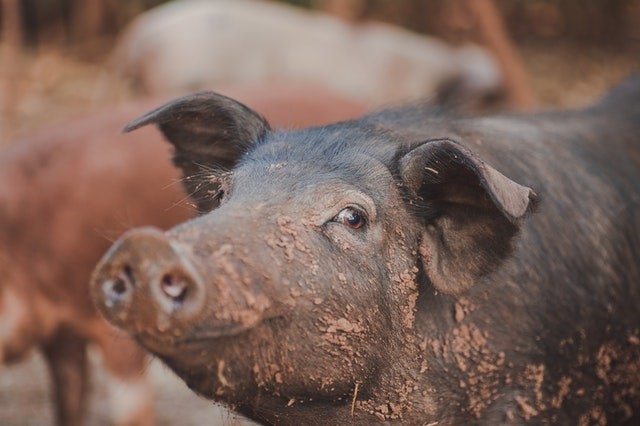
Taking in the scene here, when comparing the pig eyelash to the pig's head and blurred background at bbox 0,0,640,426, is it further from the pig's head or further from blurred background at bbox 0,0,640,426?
blurred background at bbox 0,0,640,426

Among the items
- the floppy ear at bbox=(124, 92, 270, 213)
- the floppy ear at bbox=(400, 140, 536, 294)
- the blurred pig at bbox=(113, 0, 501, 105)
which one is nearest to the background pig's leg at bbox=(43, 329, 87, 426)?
the floppy ear at bbox=(124, 92, 270, 213)

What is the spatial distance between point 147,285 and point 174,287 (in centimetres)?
8

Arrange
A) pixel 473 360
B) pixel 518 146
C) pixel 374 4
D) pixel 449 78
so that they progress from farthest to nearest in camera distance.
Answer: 1. pixel 374 4
2. pixel 449 78
3. pixel 518 146
4. pixel 473 360

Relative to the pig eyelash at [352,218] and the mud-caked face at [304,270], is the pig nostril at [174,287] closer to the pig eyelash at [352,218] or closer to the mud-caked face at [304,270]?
the mud-caked face at [304,270]

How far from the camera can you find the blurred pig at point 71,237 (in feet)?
20.2

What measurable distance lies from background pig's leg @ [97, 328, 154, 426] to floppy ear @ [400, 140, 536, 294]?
3.26 m

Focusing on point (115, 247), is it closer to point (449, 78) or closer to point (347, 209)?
point (347, 209)

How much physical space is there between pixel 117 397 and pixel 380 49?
6085 mm

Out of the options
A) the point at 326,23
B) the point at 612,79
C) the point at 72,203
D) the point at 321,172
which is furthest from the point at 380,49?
the point at 321,172

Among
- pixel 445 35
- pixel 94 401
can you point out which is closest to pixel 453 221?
pixel 94 401

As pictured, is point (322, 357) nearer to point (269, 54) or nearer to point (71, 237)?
point (71, 237)

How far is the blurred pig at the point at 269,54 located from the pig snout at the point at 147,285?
7814 millimetres

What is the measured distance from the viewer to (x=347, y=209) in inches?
121

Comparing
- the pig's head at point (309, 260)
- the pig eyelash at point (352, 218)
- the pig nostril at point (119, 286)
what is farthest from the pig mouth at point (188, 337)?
the pig eyelash at point (352, 218)
